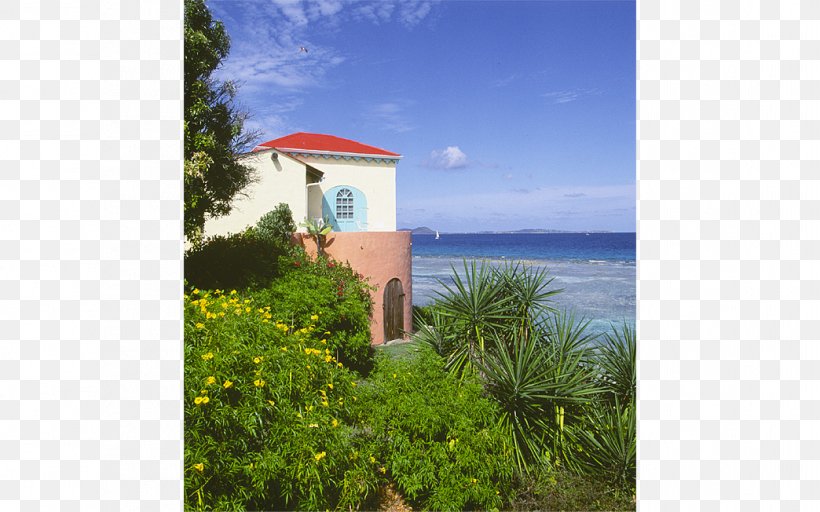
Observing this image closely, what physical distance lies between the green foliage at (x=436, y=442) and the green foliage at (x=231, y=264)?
4451 mm

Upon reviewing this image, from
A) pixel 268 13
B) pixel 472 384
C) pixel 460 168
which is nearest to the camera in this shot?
pixel 268 13

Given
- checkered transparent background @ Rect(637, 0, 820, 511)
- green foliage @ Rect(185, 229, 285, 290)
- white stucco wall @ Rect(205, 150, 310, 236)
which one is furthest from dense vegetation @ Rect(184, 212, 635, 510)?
white stucco wall @ Rect(205, 150, 310, 236)

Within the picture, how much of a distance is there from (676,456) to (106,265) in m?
3.14

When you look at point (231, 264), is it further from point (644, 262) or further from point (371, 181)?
point (644, 262)

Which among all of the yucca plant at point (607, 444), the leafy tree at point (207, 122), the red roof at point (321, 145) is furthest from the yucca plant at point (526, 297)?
the red roof at point (321, 145)

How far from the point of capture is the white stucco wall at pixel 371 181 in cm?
1426

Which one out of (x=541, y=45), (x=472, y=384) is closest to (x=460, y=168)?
(x=541, y=45)

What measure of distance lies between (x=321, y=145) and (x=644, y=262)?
13.3 m

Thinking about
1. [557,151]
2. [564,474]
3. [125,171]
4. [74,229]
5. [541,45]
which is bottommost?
[564,474]

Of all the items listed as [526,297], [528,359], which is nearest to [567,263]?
[526,297]

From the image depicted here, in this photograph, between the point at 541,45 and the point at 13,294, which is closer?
the point at 13,294

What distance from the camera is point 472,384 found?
4.57 metres

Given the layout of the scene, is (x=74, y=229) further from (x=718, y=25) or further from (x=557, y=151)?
(x=557, y=151)

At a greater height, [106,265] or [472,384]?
[106,265]
